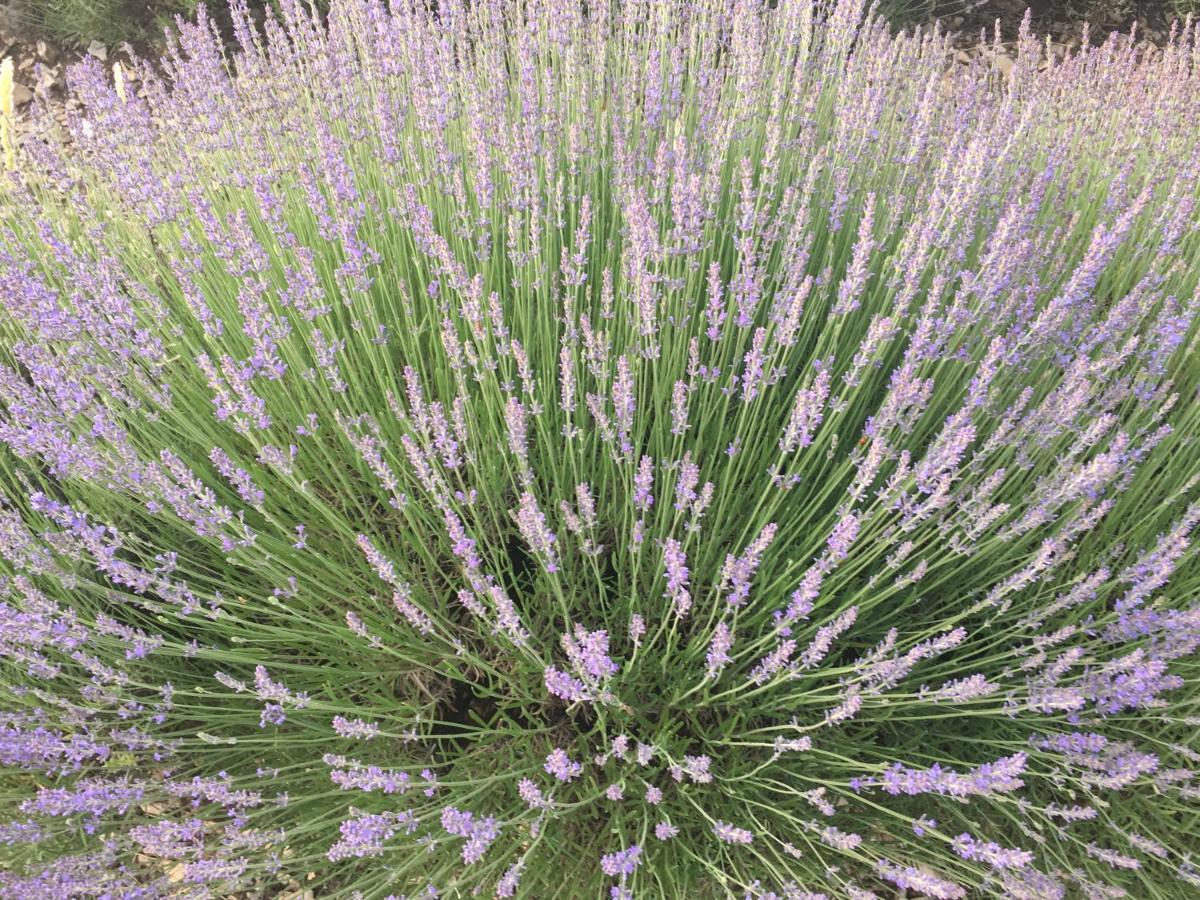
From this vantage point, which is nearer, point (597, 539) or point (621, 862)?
point (621, 862)

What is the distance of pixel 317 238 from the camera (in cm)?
273

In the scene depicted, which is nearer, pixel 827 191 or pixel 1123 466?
pixel 1123 466

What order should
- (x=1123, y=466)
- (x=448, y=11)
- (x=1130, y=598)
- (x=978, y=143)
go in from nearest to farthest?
(x=1130, y=598), (x=978, y=143), (x=1123, y=466), (x=448, y=11)

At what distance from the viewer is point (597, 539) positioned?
2.10m

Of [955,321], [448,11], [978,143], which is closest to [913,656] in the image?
[955,321]

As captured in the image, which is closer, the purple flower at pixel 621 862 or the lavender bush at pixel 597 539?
the purple flower at pixel 621 862

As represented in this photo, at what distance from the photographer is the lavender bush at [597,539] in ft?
4.85

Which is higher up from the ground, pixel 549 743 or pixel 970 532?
pixel 970 532

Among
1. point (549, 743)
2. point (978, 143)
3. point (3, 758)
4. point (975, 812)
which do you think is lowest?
point (975, 812)

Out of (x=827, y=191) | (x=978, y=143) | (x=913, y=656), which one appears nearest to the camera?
(x=913, y=656)

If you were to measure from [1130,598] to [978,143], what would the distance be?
1.01 m

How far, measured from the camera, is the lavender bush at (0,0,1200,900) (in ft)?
4.85

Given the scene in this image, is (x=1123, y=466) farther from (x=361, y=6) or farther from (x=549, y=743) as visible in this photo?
(x=361, y=6)

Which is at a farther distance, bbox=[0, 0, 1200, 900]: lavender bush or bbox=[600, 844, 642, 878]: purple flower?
bbox=[0, 0, 1200, 900]: lavender bush
